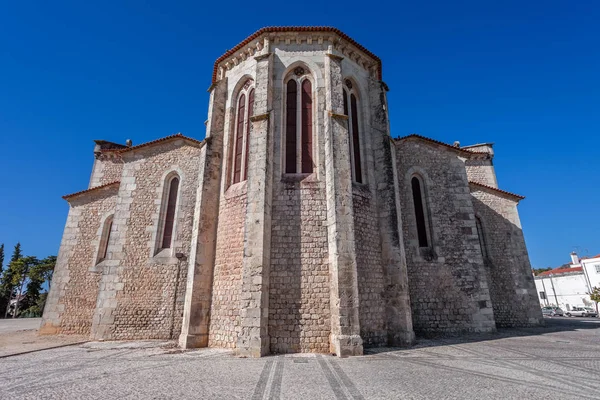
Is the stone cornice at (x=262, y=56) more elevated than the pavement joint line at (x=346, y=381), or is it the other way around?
the stone cornice at (x=262, y=56)

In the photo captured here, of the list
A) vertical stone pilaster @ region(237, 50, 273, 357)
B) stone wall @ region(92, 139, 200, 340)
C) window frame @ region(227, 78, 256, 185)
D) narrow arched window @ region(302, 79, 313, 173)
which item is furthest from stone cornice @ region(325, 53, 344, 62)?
stone wall @ region(92, 139, 200, 340)

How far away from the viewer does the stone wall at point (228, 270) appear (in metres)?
9.23

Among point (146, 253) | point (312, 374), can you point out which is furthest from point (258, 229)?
point (146, 253)

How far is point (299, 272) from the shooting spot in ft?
29.1

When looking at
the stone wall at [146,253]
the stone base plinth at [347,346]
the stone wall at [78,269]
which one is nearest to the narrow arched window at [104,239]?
the stone wall at [78,269]

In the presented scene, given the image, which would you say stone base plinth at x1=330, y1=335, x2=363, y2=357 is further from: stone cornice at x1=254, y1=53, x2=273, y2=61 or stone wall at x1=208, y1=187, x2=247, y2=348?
stone cornice at x1=254, y1=53, x2=273, y2=61

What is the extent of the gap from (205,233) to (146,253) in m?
3.81

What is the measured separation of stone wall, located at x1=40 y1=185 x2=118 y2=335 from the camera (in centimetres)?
1273

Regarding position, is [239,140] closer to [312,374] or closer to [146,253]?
[146,253]

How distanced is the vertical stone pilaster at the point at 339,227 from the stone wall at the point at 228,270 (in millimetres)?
2974

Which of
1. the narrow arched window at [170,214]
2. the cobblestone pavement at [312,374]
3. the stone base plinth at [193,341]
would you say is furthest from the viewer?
the narrow arched window at [170,214]

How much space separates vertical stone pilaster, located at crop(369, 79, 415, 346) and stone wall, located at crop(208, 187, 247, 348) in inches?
194

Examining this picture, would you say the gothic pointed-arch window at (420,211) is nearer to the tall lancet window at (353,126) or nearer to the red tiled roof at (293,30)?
the tall lancet window at (353,126)

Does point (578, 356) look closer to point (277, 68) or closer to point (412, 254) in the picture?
point (412, 254)
